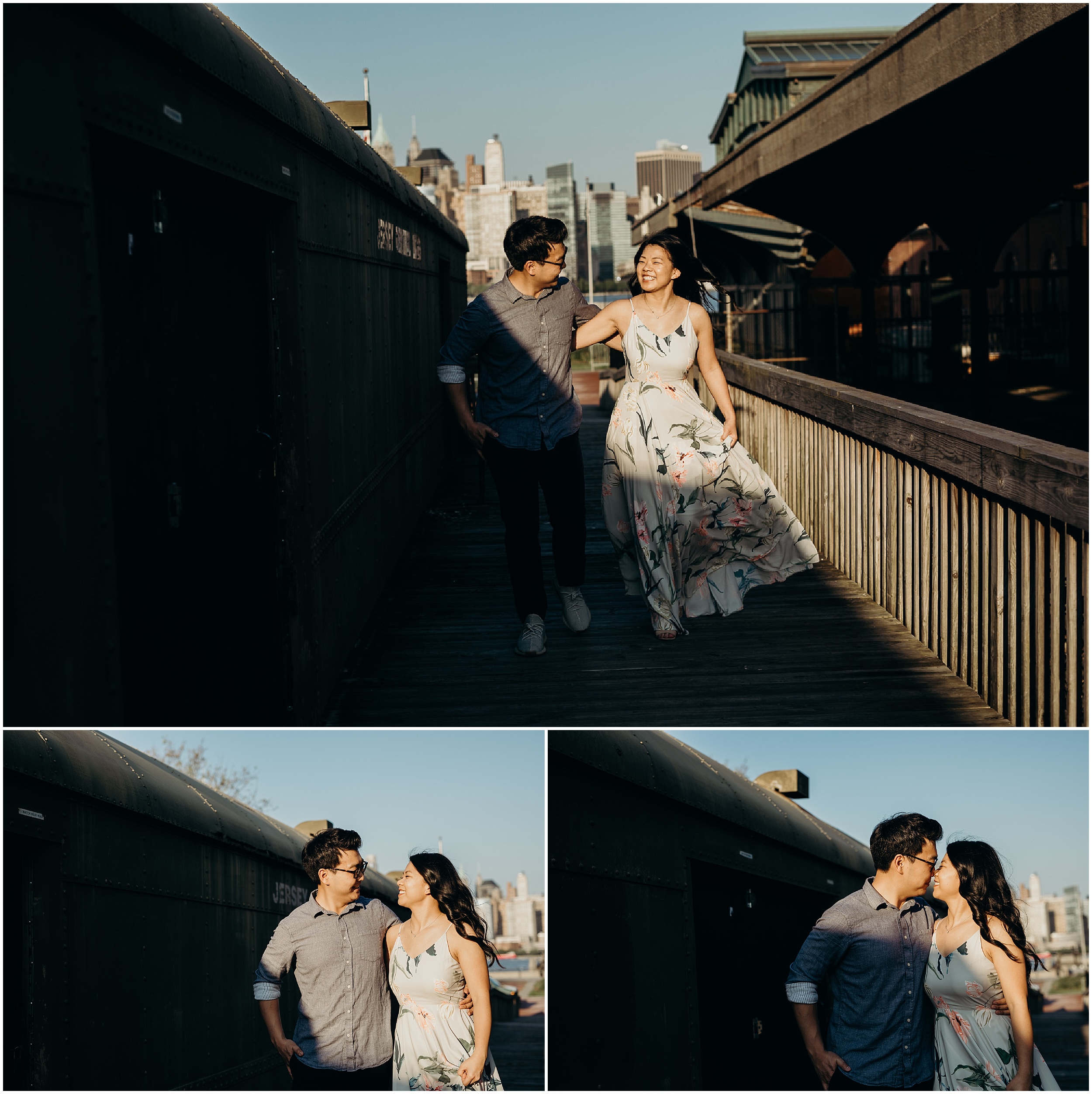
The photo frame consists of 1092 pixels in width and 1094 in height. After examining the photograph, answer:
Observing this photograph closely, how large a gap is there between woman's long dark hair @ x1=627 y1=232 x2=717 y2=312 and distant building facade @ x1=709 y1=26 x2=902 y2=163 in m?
38.6

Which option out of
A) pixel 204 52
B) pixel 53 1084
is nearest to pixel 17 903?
A: pixel 53 1084

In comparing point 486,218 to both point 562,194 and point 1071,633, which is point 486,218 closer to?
point 562,194

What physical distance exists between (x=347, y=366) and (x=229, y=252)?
5.74 feet

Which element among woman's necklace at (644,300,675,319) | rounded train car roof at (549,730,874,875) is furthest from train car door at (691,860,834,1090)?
woman's necklace at (644,300,675,319)

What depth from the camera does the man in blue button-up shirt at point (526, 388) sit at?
5.67m

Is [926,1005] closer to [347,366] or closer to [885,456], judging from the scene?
[885,456]

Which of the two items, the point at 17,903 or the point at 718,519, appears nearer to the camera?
the point at 17,903

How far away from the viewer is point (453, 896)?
3801 mm

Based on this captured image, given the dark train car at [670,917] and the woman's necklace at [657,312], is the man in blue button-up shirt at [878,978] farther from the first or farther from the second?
the woman's necklace at [657,312]

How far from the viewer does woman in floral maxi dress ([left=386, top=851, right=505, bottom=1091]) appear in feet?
12.1

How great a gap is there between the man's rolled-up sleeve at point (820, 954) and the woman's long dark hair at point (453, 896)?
0.96 metres

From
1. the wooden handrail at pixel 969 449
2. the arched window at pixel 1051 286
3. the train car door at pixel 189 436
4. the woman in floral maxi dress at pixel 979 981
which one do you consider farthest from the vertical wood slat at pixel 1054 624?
the arched window at pixel 1051 286

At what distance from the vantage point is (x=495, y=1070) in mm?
3893

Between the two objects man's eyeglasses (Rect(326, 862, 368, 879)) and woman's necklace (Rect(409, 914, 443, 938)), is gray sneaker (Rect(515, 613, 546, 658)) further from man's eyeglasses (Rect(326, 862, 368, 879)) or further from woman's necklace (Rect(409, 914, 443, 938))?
woman's necklace (Rect(409, 914, 443, 938))
